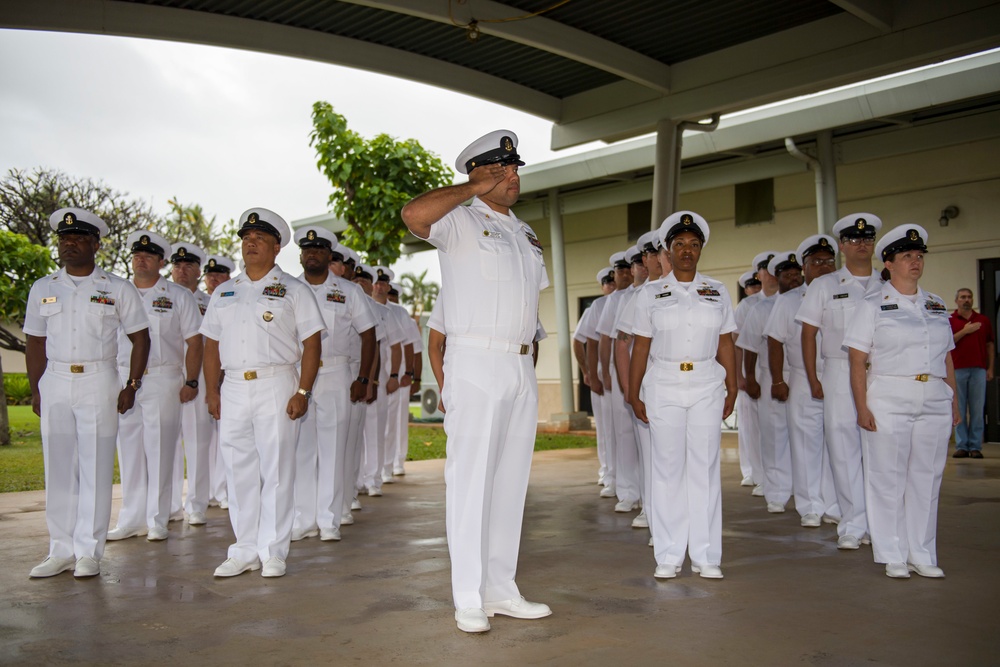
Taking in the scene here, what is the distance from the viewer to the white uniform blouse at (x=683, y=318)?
17.9ft

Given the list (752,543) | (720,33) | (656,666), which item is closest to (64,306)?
(656,666)

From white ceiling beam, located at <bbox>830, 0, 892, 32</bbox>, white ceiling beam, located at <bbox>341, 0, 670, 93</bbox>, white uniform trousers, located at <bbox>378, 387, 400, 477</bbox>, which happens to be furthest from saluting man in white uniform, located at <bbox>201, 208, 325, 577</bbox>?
white ceiling beam, located at <bbox>830, 0, 892, 32</bbox>

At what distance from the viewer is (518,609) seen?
4.55 meters

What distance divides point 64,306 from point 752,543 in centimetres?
496

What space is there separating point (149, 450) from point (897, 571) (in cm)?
549

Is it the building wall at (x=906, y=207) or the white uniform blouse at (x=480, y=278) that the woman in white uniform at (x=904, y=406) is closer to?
the white uniform blouse at (x=480, y=278)

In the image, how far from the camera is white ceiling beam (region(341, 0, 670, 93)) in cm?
907

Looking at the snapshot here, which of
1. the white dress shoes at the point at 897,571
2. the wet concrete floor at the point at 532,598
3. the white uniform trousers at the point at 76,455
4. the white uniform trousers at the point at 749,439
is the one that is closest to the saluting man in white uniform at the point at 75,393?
the white uniform trousers at the point at 76,455

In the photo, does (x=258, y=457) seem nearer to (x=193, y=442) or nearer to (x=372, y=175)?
(x=193, y=442)

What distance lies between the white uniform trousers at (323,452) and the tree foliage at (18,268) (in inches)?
349

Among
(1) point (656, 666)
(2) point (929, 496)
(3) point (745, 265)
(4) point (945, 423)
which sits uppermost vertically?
(3) point (745, 265)

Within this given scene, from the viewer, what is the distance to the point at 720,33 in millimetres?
10469

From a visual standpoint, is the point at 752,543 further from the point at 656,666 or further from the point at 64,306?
the point at 64,306

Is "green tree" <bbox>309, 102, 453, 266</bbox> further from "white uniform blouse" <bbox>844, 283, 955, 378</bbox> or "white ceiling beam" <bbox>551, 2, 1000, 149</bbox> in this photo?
"white uniform blouse" <bbox>844, 283, 955, 378</bbox>
